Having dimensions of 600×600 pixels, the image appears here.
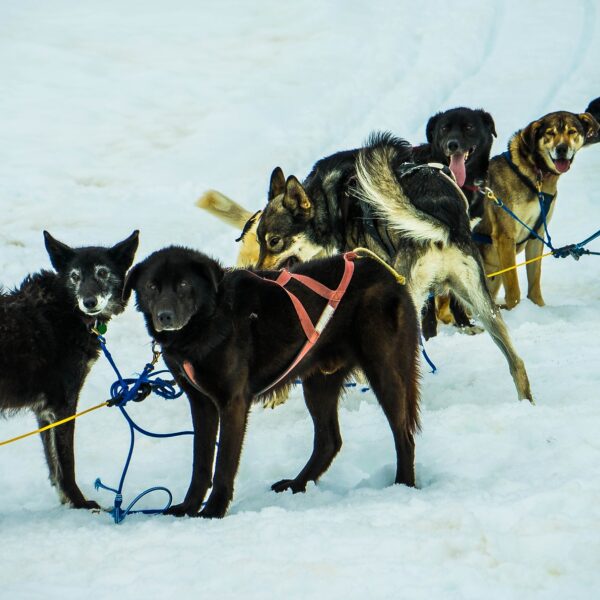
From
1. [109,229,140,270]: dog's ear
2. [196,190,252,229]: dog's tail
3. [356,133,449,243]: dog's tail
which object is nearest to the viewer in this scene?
[109,229,140,270]: dog's ear

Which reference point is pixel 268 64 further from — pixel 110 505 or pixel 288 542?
pixel 288 542

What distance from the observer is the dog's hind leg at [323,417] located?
4.42 m

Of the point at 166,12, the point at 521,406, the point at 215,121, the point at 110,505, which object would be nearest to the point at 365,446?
the point at 521,406

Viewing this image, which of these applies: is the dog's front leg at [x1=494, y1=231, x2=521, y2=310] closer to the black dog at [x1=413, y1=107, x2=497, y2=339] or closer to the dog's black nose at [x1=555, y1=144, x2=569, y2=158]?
the dog's black nose at [x1=555, y1=144, x2=569, y2=158]

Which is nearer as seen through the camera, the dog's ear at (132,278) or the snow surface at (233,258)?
the snow surface at (233,258)

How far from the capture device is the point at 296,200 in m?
6.23

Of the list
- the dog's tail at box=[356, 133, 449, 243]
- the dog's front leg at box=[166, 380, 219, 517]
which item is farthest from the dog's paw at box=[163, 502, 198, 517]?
the dog's tail at box=[356, 133, 449, 243]

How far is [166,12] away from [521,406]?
1597 centimetres

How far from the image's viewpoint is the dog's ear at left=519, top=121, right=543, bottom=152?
7902mm

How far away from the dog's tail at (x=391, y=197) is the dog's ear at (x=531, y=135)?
119 inches

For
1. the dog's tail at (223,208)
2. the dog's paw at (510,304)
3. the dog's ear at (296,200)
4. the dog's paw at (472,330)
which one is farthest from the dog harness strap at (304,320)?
the dog's paw at (510,304)

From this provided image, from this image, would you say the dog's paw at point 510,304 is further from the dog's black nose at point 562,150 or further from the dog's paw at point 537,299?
the dog's black nose at point 562,150

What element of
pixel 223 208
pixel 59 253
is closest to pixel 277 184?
pixel 223 208

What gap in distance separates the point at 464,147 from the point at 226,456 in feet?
10.8
